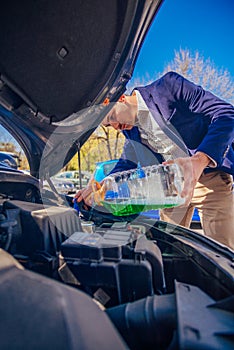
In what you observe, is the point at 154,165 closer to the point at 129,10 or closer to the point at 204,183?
the point at 204,183

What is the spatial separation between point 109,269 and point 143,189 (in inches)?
57.8

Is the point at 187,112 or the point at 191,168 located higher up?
the point at 187,112

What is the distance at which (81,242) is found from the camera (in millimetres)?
867

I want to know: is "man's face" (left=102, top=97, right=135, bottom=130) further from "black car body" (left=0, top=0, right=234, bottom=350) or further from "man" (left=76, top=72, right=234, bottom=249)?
"black car body" (left=0, top=0, right=234, bottom=350)

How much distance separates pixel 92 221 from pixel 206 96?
1335 millimetres

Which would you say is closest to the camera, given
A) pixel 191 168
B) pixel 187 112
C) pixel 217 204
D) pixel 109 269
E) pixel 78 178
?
pixel 109 269

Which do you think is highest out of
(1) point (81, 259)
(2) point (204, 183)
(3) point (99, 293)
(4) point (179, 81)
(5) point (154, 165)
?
(4) point (179, 81)

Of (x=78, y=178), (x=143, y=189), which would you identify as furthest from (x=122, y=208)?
(x=78, y=178)

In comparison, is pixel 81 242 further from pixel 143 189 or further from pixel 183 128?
pixel 183 128

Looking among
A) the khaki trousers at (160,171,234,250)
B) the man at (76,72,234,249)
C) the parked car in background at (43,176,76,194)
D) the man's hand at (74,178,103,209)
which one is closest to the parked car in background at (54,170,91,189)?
the parked car in background at (43,176,76,194)

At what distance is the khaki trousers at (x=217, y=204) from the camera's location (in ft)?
6.67

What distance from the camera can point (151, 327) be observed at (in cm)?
61

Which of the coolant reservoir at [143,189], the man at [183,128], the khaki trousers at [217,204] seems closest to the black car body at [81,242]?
the coolant reservoir at [143,189]

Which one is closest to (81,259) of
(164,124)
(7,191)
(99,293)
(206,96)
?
(99,293)
